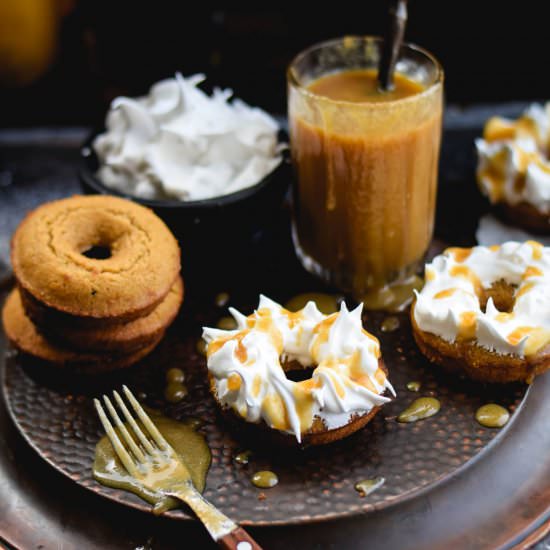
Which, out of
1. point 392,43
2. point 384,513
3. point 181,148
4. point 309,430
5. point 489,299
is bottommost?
point 384,513

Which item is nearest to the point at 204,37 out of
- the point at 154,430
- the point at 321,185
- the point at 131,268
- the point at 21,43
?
the point at 21,43

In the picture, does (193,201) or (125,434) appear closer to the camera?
(125,434)

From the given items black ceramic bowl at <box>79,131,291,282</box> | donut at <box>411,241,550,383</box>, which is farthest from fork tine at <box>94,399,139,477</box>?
donut at <box>411,241,550,383</box>

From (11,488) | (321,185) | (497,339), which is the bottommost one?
(11,488)

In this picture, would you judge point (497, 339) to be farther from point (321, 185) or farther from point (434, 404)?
point (321, 185)

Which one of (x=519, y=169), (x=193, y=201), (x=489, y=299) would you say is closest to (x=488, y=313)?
(x=489, y=299)

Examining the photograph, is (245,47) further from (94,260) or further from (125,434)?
(125,434)
